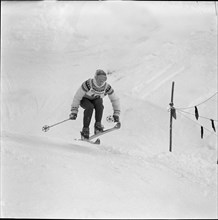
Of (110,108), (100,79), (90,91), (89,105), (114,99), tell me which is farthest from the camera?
(110,108)

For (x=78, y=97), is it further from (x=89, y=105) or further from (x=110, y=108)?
(x=110, y=108)

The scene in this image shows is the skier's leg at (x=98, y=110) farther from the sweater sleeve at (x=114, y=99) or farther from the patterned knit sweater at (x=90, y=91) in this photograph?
the sweater sleeve at (x=114, y=99)

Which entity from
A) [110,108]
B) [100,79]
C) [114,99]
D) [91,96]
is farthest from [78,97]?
[110,108]

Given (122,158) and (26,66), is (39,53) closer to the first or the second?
(26,66)

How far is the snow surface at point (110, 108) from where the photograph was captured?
4.98m

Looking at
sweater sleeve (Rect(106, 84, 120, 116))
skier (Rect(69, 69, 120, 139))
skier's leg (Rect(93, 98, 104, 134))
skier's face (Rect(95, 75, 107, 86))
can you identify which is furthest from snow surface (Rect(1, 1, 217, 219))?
skier's face (Rect(95, 75, 107, 86))

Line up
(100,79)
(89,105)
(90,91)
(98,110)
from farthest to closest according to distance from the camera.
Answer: (98,110)
(89,105)
(90,91)
(100,79)

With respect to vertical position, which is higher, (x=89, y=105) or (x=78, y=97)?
(x=78, y=97)

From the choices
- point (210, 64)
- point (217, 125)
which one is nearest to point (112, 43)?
point (210, 64)

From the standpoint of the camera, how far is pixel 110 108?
14352 mm

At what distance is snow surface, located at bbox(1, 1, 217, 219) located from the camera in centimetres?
498

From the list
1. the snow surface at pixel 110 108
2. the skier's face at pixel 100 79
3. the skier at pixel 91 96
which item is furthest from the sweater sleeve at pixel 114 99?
the snow surface at pixel 110 108

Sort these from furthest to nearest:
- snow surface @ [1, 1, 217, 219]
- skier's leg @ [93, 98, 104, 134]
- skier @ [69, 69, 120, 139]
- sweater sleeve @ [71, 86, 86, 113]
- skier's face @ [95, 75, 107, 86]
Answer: skier's leg @ [93, 98, 104, 134] < sweater sleeve @ [71, 86, 86, 113] < skier @ [69, 69, 120, 139] < skier's face @ [95, 75, 107, 86] < snow surface @ [1, 1, 217, 219]

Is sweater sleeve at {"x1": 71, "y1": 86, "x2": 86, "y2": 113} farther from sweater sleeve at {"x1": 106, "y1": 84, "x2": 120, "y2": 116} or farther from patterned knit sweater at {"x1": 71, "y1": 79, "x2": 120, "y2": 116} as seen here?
sweater sleeve at {"x1": 106, "y1": 84, "x2": 120, "y2": 116}
